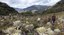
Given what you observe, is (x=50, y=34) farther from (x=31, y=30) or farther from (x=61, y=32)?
(x=31, y=30)

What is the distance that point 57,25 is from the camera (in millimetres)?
4449

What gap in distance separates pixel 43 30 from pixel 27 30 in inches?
20.8

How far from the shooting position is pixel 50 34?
11.4 ft

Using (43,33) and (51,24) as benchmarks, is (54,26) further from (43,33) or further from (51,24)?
(43,33)

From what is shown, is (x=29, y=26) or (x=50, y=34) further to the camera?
(x=29, y=26)

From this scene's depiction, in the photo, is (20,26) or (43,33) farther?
(20,26)

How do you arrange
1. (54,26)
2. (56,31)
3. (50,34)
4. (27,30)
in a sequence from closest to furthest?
(50,34) → (56,31) → (27,30) → (54,26)

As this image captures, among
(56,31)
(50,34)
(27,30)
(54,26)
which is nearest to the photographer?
(50,34)

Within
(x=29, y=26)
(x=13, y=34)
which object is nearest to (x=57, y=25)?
(x=29, y=26)

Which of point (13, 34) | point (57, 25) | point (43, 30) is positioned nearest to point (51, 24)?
point (57, 25)

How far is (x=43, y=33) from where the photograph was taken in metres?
3.51

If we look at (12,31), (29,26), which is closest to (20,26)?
(29,26)

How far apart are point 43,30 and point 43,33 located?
14 centimetres

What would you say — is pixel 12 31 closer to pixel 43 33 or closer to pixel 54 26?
pixel 43 33
